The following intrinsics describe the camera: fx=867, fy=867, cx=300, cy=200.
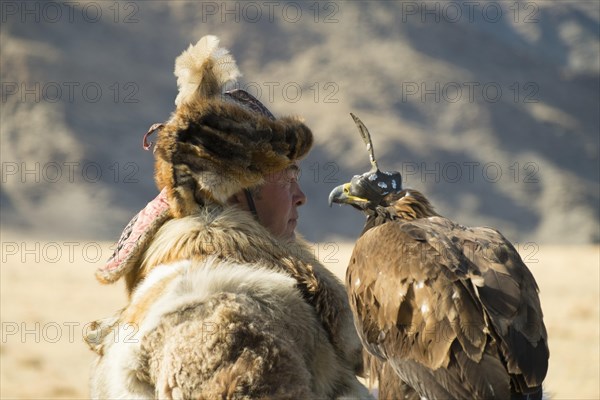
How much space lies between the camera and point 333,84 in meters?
40.0

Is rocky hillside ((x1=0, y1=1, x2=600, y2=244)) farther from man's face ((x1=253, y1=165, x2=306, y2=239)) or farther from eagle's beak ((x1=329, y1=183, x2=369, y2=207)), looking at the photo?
man's face ((x1=253, y1=165, x2=306, y2=239))

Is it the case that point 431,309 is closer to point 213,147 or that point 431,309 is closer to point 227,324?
point 227,324

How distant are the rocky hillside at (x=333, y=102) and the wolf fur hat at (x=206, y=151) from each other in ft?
96.1

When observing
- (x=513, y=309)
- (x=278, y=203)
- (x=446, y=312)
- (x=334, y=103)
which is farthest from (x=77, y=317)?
(x=334, y=103)

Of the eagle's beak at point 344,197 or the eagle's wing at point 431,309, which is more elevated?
the eagle's beak at point 344,197

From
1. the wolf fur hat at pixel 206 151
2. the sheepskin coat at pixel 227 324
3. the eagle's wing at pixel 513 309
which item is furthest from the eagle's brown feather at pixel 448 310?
the wolf fur hat at pixel 206 151

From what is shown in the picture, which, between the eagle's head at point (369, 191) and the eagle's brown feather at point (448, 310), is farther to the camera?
the eagle's head at point (369, 191)

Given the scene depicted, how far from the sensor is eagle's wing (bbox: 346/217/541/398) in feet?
9.16

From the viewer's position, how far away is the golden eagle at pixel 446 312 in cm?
278

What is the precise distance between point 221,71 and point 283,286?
778 mm

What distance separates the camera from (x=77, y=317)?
14.3m

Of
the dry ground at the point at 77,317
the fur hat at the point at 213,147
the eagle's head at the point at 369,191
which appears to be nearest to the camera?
the fur hat at the point at 213,147

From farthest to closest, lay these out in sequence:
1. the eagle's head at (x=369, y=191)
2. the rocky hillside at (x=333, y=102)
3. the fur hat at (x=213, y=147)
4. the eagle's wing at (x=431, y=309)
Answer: the rocky hillside at (x=333, y=102), the eagle's head at (x=369, y=191), the eagle's wing at (x=431, y=309), the fur hat at (x=213, y=147)

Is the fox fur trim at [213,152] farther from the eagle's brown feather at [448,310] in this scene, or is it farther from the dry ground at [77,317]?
the dry ground at [77,317]
